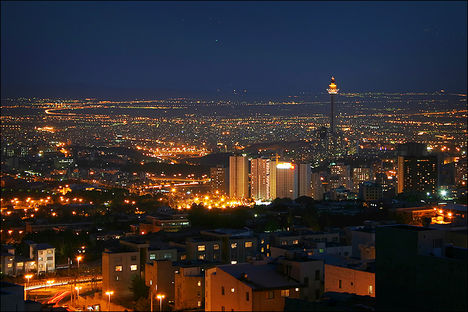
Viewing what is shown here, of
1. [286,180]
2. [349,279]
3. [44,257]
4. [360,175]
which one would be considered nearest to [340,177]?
[360,175]

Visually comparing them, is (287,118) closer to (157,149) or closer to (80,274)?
(157,149)

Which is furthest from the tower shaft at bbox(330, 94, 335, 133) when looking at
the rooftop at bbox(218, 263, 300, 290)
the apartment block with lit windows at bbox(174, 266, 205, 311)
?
the rooftop at bbox(218, 263, 300, 290)

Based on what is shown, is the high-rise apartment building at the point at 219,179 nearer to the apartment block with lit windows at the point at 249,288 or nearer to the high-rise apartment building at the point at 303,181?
the high-rise apartment building at the point at 303,181

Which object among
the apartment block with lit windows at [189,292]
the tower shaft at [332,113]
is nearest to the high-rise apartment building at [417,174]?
the tower shaft at [332,113]

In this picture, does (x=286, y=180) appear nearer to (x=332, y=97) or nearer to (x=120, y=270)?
(x=332, y=97)

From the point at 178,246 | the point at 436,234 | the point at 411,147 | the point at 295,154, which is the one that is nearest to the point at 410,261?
the point at 436,234
